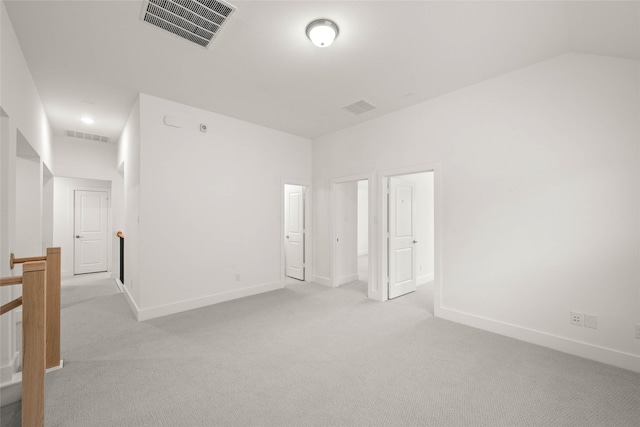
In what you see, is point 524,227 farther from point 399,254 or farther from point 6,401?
point 6,401

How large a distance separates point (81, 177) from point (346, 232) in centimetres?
573

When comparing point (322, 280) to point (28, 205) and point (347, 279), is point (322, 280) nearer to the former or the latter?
point (347, 279)

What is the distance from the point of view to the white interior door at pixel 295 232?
18.9ft

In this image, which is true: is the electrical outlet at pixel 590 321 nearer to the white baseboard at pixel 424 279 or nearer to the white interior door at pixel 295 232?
the white baseboard at pixel 424 279

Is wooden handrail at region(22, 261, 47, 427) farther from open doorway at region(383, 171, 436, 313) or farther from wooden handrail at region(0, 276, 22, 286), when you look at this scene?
open doorway at region(383, 171, 436, 313)

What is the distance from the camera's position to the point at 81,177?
561 cm

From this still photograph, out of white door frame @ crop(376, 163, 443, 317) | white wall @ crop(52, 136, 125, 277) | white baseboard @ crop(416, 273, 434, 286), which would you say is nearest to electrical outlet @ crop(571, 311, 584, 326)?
white door frame @ crop(376, 163, 443, 317)

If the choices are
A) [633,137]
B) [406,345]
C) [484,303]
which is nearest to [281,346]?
[406,345]

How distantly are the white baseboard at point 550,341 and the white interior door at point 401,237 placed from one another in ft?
3.35

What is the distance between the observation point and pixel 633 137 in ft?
7.82

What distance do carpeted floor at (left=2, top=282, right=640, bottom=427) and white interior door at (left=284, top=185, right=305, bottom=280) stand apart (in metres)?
2.30

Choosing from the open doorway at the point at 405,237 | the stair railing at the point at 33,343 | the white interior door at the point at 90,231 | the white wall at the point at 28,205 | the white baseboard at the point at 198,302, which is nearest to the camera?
the stair railing at the point at 33,343

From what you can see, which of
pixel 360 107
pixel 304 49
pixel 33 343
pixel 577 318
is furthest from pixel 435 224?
pixel 33 343

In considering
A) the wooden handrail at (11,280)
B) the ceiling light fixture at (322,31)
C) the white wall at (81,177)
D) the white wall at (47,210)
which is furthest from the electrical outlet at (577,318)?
the white wall at (47,210)
